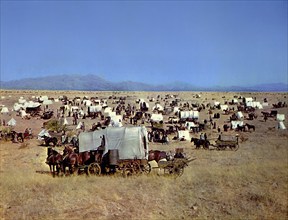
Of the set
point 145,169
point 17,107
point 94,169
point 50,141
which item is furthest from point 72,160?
point 17,107

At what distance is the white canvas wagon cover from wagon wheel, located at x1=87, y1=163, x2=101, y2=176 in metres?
0.94

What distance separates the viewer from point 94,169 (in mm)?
20078

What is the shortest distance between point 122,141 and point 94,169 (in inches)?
78.5

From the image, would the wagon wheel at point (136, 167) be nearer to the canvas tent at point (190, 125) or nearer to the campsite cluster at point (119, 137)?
the campsite cluster at point (119, 137)

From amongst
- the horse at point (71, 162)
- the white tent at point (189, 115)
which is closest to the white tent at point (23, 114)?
the white tent at point (189, 115)

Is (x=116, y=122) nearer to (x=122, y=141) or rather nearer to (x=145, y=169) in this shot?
(x=122, y=141)

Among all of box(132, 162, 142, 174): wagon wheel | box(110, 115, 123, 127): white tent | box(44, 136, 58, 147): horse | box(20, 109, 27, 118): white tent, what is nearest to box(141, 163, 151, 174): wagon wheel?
box(132, 162, 142, 174): wagon wheel

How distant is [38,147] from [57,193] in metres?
15.6

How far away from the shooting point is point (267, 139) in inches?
1433

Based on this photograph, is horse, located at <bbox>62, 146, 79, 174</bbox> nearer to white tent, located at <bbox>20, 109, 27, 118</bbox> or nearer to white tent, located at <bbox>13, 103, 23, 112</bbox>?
white tent, located at <bbox>20, 109, 27, 118</bbox>

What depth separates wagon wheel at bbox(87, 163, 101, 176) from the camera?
20.0m

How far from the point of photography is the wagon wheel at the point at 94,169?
65.8 ft

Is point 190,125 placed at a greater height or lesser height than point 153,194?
greater

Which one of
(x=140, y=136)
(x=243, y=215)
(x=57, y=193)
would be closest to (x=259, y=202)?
(x=243, y=215)
